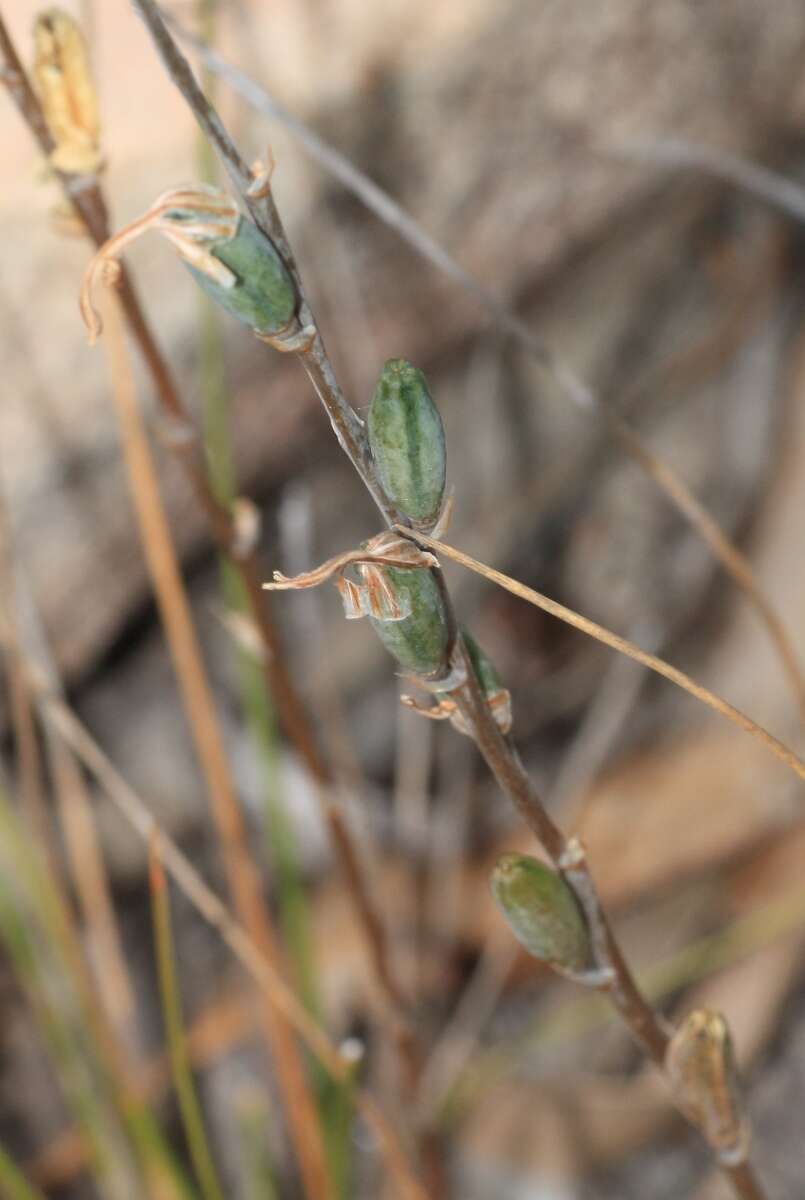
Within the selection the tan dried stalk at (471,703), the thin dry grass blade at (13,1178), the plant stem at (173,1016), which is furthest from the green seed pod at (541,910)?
the thin dry grass blade at (13,1178)

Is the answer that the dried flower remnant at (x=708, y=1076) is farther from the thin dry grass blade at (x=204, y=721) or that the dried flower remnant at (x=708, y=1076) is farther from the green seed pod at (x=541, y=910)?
the thin dry grass blade at (x=204, y=721)

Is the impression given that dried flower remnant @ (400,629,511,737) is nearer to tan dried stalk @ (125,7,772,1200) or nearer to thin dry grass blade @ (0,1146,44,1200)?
tan dried stalk @ (125,7,772,1200)

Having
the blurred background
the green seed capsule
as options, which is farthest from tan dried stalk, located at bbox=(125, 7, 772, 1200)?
the blurred background

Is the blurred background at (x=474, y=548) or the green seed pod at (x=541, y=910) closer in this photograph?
the green seed pod at (x=541, y=910)

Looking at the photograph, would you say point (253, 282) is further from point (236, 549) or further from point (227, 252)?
point (236, 549)

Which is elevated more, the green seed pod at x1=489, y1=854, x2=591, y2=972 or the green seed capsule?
the green seed capsule

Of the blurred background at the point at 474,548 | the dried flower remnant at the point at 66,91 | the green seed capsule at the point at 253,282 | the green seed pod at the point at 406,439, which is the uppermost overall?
the dried flower remnant at the point at 66,91

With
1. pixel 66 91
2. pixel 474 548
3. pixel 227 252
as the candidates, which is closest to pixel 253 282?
pixel 227 252

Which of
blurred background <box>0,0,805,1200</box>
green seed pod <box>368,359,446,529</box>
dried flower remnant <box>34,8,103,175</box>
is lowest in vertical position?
blurred background <box>0,0,805,1200</box>
